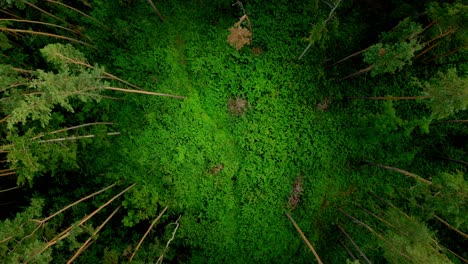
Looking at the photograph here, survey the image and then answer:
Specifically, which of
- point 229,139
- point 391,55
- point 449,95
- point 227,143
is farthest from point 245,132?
point 449,95

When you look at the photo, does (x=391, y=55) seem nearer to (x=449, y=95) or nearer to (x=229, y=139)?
(x=449, y=95)

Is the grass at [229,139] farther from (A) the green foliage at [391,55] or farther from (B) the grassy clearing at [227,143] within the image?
(A) the green foliage at [391,55]

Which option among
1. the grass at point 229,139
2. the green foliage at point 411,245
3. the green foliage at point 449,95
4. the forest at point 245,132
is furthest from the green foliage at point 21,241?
the green foliage at point 449,95

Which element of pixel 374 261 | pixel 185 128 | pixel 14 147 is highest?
pixel 185 128

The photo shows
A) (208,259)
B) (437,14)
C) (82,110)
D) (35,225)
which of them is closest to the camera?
(35,225)

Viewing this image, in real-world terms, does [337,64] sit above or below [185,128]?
above

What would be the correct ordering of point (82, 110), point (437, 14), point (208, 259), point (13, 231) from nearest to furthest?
point (13, 231), point (437, 14), point (82, 110), point (208, 259)

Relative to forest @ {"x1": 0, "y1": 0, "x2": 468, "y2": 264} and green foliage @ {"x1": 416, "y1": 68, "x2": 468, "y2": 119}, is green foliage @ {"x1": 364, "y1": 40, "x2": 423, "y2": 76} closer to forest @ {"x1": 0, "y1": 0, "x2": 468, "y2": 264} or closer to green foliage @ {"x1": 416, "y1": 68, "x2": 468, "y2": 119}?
forest @ {"x1": 0, "y1": 0, "x2": 468, "y2": 264}

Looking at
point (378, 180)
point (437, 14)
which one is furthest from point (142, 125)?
point (437, 14)

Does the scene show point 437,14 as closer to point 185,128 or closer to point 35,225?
point 185,128
